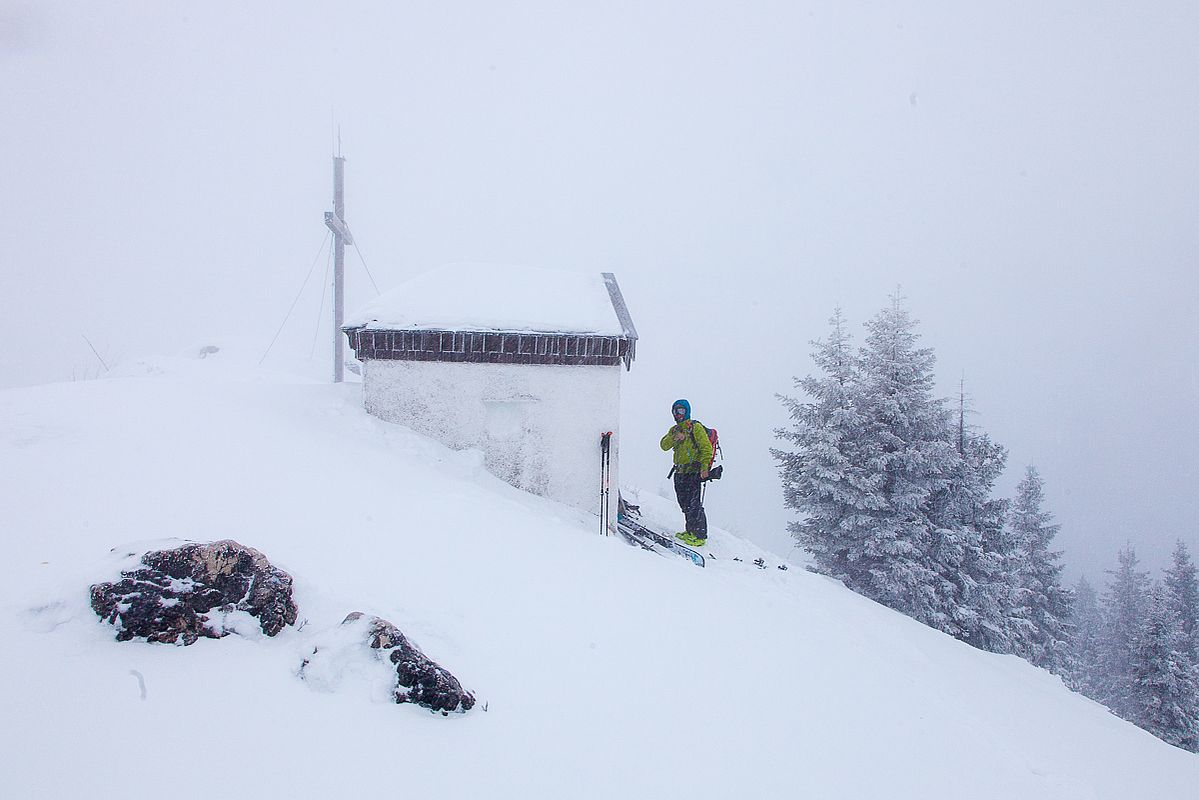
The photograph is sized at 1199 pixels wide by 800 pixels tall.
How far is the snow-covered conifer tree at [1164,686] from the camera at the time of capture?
54.9 ft

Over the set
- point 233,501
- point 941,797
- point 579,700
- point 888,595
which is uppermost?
point 233,501

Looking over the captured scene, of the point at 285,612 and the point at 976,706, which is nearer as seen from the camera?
the point at 285,612

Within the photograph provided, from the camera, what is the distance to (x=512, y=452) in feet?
31.6

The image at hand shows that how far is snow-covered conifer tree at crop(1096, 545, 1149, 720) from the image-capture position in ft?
78.7

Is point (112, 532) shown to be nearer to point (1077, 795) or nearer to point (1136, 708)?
point (1077, 795)

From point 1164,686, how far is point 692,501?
62.5 ft

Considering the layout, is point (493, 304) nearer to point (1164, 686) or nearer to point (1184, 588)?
point (1164, 686)

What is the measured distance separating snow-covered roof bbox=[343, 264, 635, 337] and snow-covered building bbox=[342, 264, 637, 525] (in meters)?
0.03

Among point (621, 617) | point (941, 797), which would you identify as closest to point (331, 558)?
point (621, 617)

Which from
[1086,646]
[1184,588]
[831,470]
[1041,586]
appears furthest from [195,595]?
[1086,646]

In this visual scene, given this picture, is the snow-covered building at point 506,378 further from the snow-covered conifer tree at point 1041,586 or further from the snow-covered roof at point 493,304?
the snow-covered conifer tree at point 1041,586

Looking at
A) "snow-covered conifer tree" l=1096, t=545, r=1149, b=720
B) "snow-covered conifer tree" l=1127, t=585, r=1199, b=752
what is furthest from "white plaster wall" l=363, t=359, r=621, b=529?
"snow-covered conifer tree" l=1096, t=545, r=1149, b=720

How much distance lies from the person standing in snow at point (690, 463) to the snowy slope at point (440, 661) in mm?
2744

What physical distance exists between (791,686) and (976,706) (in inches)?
114
